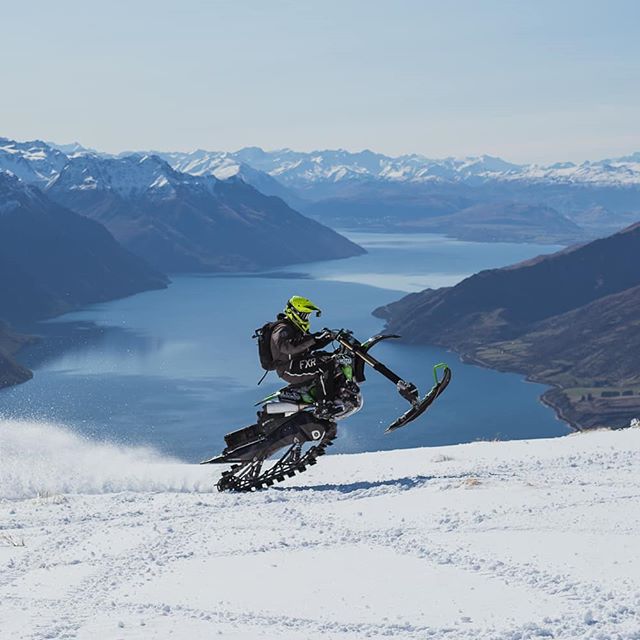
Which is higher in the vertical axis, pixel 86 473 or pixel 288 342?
pixel 288 342

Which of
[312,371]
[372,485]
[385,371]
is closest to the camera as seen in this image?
[372,485]

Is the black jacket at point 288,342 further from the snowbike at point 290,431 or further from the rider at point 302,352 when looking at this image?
the snowbike at point 290,431

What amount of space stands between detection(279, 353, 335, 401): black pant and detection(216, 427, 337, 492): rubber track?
90 centimetres

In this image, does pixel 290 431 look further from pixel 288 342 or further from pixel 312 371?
pixel 288 342

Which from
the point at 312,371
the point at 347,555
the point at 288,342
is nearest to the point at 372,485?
the point at 312,371

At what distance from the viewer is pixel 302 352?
46.5ft

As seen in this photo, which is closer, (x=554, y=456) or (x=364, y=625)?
(x=364, y=625)

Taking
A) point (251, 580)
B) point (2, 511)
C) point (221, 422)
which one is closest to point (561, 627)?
point (251, 580)

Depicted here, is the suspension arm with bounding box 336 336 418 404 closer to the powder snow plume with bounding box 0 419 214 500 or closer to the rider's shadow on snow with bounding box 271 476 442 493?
the rider's shadow on snow with bounding box 271 476 442 493

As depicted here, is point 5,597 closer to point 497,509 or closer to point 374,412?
point 497,509

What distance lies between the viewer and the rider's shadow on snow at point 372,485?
13.1m

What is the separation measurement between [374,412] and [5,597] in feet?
501

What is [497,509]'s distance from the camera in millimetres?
10883

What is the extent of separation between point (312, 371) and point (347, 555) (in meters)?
5.34
